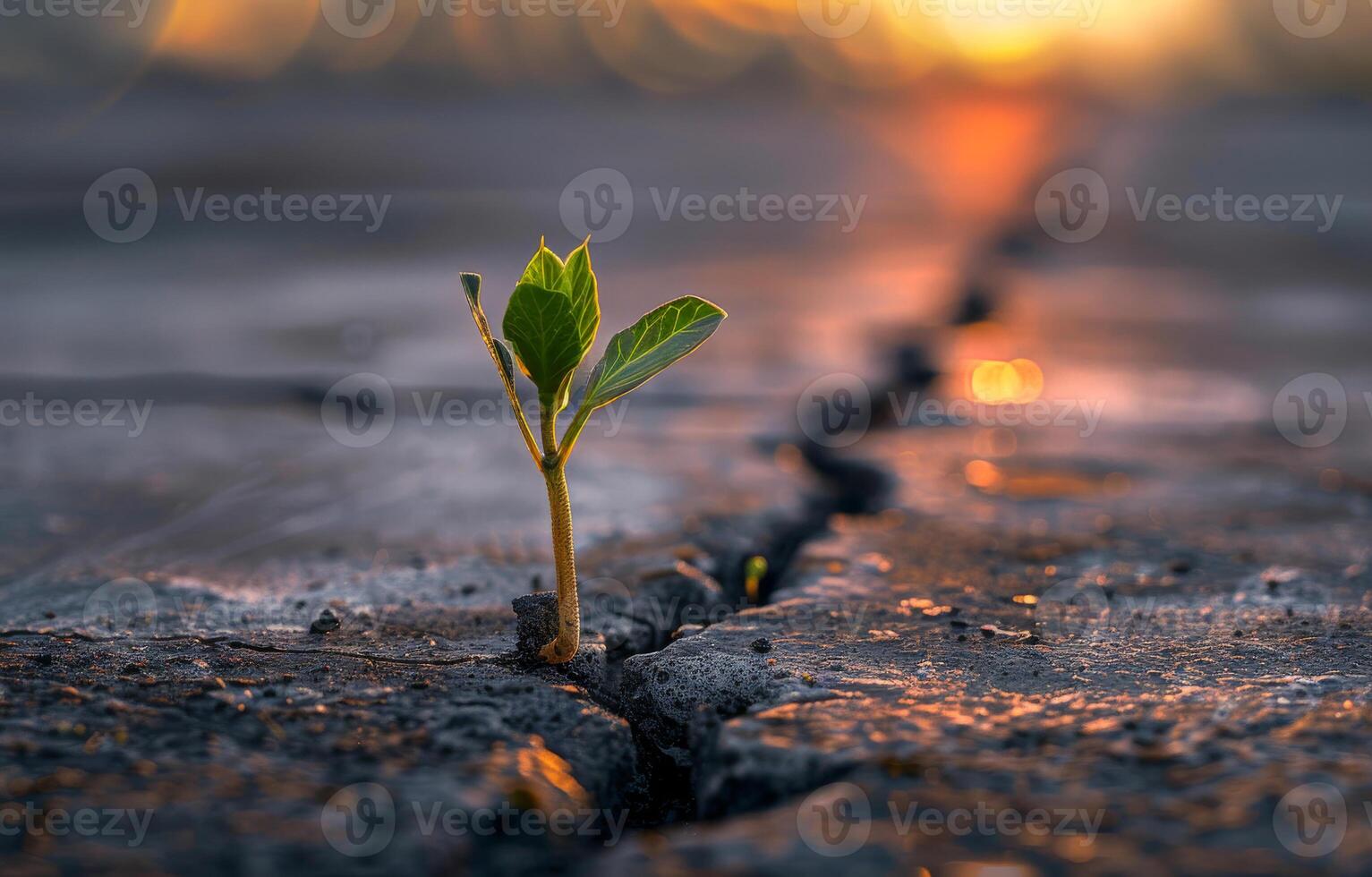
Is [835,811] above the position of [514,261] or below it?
below

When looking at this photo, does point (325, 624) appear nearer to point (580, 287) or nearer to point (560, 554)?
point (560, 554)

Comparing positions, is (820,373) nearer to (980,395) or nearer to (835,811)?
(980,395)

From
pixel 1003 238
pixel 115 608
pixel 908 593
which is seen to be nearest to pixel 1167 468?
pixel 908 593
